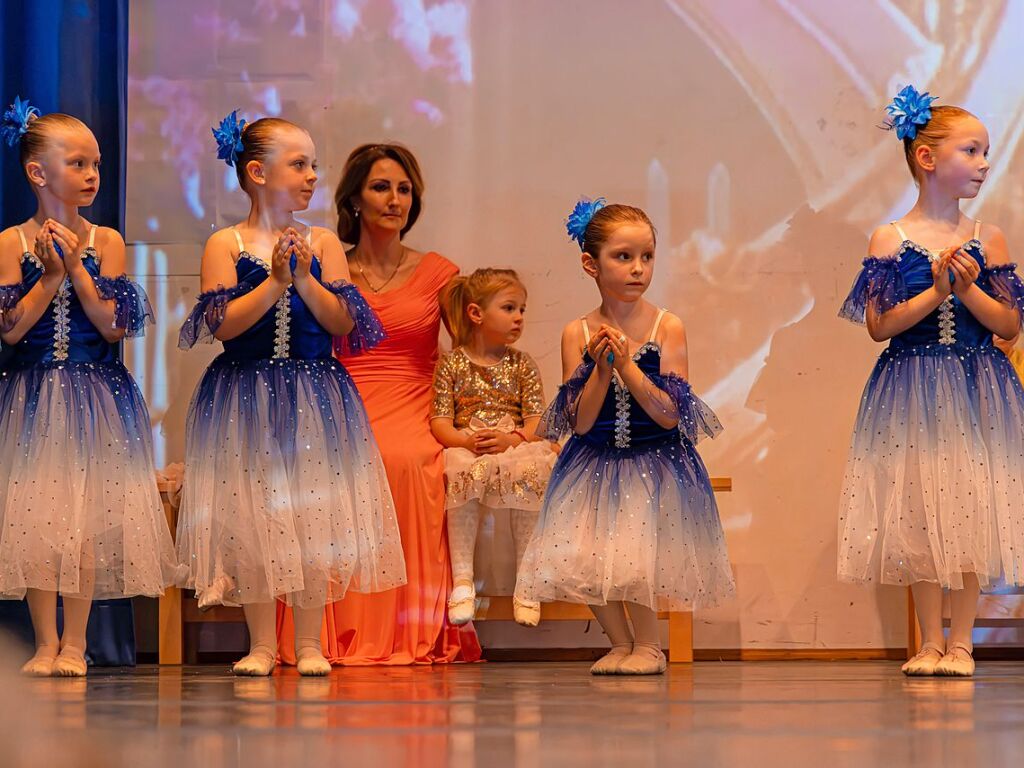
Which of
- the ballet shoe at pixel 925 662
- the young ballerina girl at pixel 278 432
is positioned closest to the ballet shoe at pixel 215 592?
the young ballerina girl at pixel 278 432

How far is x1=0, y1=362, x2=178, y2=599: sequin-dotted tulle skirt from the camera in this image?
3684 mm

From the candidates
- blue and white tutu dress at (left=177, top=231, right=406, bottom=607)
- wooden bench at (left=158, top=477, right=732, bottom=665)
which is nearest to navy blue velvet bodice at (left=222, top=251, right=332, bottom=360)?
blue and white tutu dress at (left=177, top=231, right=406, bottom=607)

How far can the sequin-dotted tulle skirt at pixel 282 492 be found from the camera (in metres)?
3.60

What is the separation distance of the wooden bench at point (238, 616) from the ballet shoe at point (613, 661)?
523 millimetres

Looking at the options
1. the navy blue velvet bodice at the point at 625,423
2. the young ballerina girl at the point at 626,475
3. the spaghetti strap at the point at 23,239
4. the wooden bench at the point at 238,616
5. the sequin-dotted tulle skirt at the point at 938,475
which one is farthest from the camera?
the wooden bench at the point at 238,616

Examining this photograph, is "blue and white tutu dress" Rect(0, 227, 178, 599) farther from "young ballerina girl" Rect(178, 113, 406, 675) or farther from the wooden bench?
the wooden bench

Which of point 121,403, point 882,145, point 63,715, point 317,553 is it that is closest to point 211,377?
point 121,403

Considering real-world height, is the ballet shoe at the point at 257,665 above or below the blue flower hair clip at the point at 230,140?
below

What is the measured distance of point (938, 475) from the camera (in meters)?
3.58

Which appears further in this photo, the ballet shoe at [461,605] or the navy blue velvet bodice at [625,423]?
the ballet shoe at [461,605]

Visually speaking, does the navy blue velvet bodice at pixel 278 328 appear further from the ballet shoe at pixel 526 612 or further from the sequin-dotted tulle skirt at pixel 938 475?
the sequin-dotted tulle skirt at pixel 938 475

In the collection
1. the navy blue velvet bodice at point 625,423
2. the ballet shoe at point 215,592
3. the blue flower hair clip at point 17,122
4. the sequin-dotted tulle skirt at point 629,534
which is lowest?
the ballet shoe at point 215,592

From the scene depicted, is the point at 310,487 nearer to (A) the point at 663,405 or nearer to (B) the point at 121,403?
(B) the point at 121,403

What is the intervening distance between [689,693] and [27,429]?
187 centimetres
